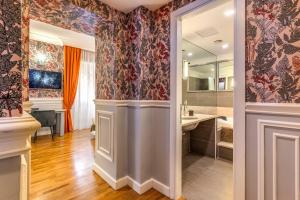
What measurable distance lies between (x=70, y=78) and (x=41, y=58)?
91 centimetres

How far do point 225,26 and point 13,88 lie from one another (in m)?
3.08

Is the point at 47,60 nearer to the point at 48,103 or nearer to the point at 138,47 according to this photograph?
the point at 48,103

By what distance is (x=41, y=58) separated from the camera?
4.79 metres

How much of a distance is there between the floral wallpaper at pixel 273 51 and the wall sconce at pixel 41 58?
5.03m

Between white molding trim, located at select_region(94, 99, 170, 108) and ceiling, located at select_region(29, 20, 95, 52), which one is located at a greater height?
ceiling, located at select_region(29, 20, 95, 52)

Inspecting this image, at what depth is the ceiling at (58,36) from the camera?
157 inches

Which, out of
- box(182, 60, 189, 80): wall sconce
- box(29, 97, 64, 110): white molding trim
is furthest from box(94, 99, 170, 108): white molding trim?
box(29, 97, 64, 110): white molding trim

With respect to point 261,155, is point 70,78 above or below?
above

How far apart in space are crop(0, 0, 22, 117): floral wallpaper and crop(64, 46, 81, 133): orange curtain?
16.7 ft

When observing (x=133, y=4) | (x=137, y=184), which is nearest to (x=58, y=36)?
(x=133, y=4)

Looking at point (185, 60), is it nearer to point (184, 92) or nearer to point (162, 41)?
point (184, 92)

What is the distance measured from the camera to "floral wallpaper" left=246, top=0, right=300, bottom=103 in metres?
1.20

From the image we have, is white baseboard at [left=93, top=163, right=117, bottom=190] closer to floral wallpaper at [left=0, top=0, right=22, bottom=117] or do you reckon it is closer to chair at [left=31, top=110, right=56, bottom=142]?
floral wallpaper at [left=0, top=0, right=22, bottom=117]

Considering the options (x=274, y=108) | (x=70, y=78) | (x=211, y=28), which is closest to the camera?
(x=274, y=108)
